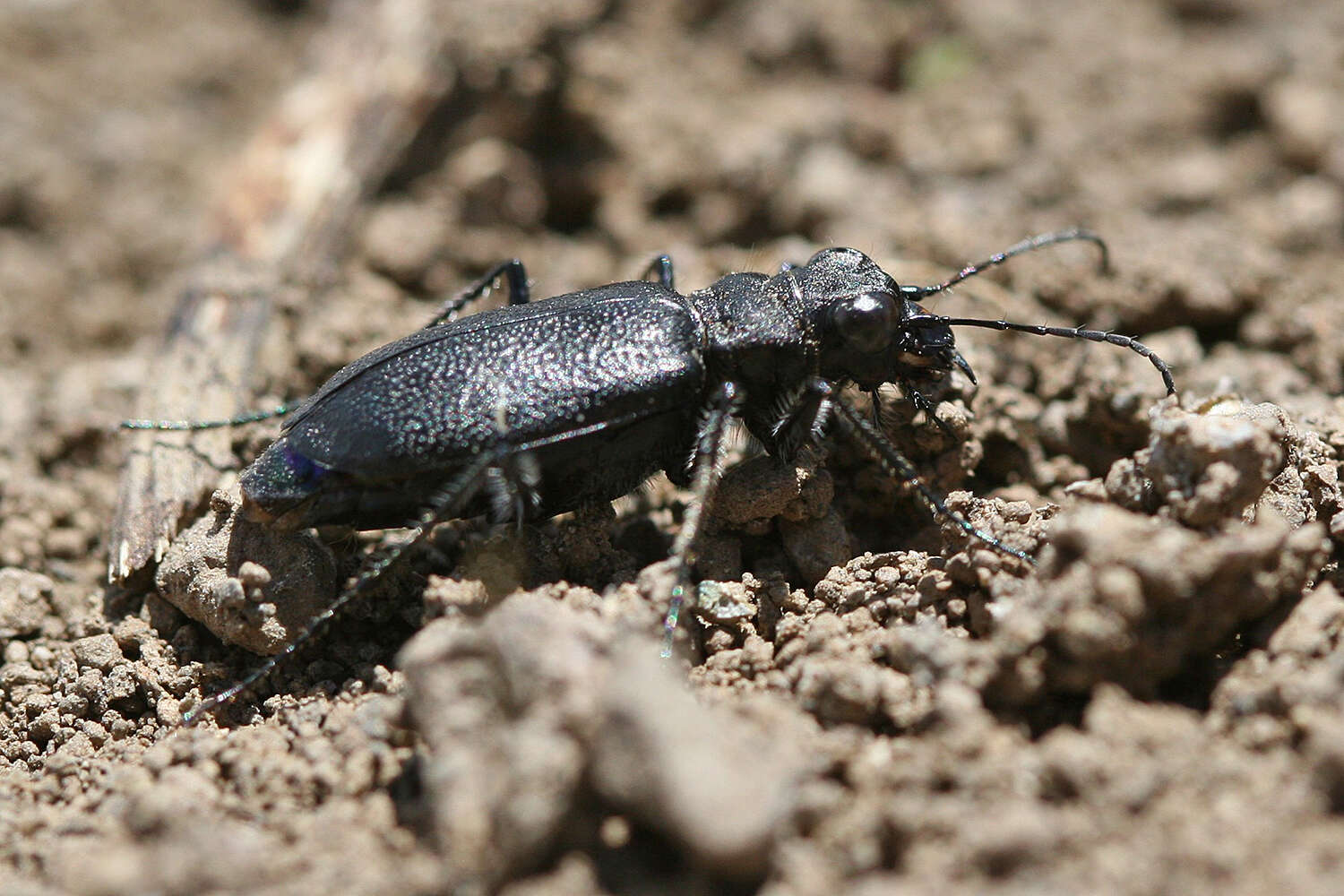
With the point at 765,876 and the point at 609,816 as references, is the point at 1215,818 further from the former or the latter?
the point at 609,816

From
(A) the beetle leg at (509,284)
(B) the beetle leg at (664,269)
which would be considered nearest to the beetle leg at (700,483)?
(B) the beetle leg at (664,269)

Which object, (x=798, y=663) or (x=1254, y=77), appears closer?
(x=798, y=663)

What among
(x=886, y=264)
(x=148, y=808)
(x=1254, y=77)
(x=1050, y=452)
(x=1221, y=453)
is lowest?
(x=148, y=808)

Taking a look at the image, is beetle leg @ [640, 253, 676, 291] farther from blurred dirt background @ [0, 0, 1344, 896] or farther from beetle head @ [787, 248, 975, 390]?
beetle head @ [787, 248, 975, 390]

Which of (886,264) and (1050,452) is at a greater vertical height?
(886,264)

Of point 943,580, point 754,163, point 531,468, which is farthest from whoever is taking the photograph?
point 754,163

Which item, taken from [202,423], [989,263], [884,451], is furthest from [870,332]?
[202,423]

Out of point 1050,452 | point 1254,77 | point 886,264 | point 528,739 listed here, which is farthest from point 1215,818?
point 1254,77

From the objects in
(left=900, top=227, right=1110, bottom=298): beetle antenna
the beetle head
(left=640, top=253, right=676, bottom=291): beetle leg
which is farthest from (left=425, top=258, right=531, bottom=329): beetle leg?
(left=900, top=227, right=1110, bottom=298): beetle antenna
